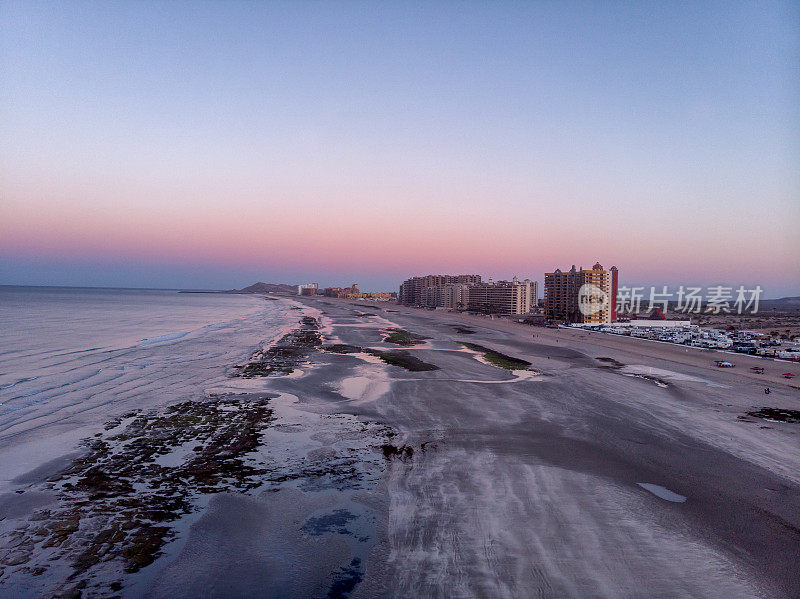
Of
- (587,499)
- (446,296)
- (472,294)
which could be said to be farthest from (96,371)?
(446,296)

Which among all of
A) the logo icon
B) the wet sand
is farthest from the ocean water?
the logo icon

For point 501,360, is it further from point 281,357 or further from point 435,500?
point 435,500

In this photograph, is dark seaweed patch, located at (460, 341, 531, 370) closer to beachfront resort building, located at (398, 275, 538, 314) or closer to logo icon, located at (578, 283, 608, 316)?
logo icon, located at (578, 283, 608, 316)

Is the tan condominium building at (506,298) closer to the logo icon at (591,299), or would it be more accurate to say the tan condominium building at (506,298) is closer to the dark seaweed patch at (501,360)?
the logo icon at (591,299)

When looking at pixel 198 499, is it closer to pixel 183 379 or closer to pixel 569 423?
pixel 569 423

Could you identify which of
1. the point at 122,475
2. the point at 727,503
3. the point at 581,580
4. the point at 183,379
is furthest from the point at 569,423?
the point at 183,379
